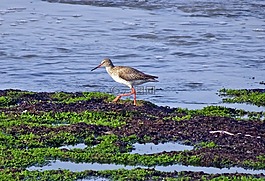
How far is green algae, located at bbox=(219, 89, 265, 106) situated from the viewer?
19141 mm

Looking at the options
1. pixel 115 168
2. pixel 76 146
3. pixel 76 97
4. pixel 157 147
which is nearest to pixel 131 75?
pixel 76 97

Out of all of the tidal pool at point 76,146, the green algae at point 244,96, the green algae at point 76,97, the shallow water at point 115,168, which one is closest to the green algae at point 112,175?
the shallow water at point 115,168

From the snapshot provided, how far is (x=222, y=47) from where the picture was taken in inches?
1192

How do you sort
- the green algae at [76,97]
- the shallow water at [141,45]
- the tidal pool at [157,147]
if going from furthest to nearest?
1. the shallow water at [141,45]
2. the green algae at [76,97]
3. the tidal pool at [157,147]

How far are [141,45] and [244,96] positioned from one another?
1094 centimetres

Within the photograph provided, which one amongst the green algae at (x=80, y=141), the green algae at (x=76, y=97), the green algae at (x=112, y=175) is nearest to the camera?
the green algae at (x=112, y=175)

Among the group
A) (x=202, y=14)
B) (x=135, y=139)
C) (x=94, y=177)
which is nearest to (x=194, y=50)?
(x=202, y=14)

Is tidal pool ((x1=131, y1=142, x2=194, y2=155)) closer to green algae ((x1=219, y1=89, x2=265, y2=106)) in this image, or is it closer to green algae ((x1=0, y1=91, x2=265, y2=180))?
green algae ((x1=0, y1=91, x2=265, y2=180))

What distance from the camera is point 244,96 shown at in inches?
774

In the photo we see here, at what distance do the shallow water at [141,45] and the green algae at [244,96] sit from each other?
0.33m

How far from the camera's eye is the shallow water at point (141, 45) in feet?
74.1

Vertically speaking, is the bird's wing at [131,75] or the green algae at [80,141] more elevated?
the bird's wing at [131,75]

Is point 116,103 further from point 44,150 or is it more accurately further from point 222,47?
point 222,47

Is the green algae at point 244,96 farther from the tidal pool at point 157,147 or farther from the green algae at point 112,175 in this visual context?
the green algae at point 112,175
